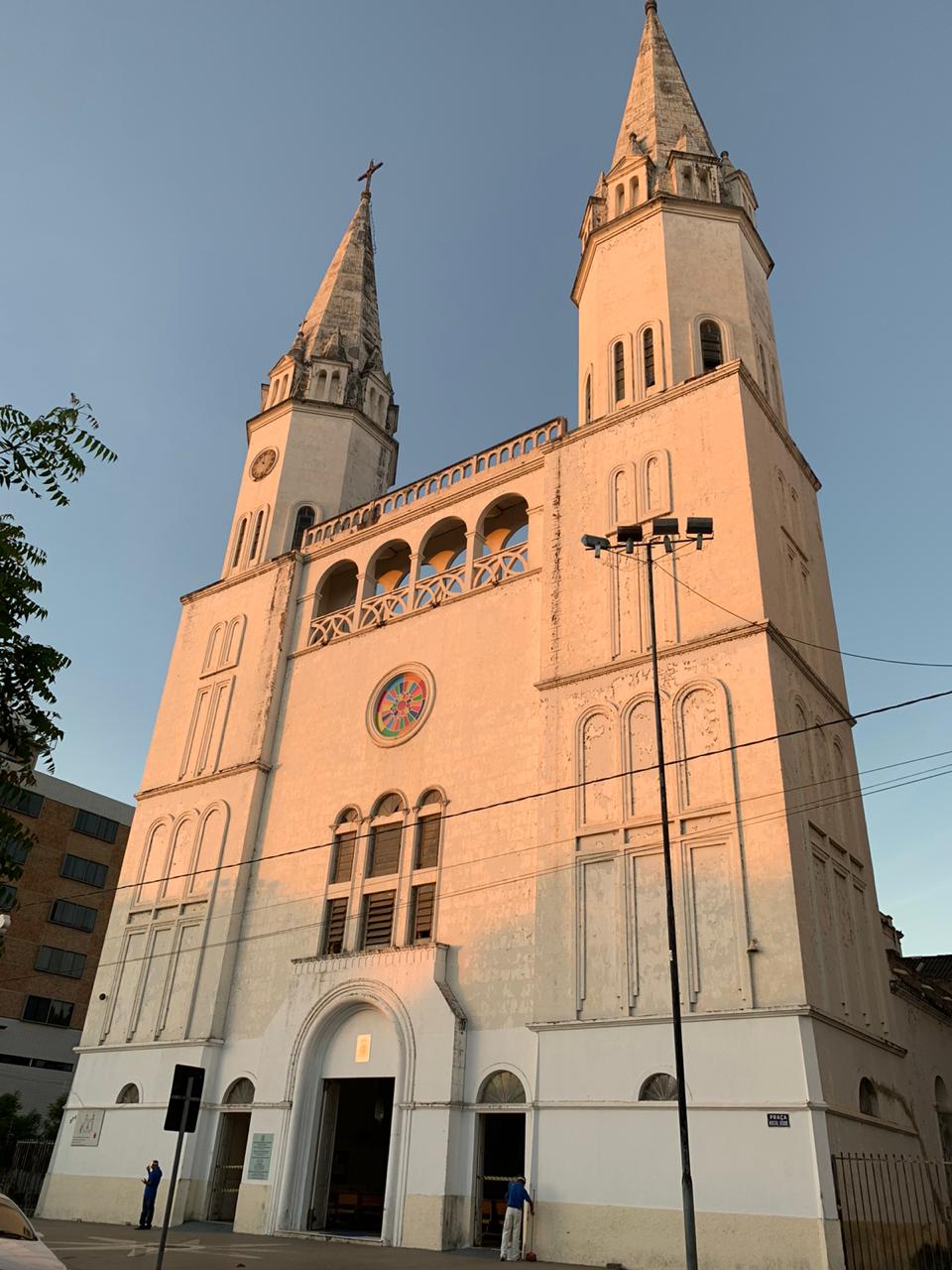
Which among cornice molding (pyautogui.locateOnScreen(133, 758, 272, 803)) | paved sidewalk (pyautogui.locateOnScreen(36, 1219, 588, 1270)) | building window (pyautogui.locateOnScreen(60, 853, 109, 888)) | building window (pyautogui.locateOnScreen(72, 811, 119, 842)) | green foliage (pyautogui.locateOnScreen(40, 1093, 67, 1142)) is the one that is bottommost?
paved sidewalk (pyautogui.locateOnScreen(36, 1219, 588, 1270))

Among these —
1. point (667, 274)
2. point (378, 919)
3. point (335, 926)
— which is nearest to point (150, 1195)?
point (335, 926)

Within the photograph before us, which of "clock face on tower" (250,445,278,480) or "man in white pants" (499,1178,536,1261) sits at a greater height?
"clock face on tower" (250,445,278,480)

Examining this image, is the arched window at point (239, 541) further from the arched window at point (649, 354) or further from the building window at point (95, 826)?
the building window at point (95, 826)

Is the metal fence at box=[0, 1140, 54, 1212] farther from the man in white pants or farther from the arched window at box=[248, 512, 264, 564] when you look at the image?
the arched window at box=[248, 512, 264, 564]

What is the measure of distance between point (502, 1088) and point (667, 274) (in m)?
21.2

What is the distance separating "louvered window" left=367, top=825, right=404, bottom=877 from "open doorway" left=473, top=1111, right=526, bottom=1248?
621 centimetres

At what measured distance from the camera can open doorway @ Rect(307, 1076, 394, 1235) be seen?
814 inches

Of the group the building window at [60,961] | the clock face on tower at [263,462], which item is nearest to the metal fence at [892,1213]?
the clock face on tower at [263,462]

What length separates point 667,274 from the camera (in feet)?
88.1

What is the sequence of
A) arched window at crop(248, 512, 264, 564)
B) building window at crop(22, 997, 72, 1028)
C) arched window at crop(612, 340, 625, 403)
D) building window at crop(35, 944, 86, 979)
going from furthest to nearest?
1. building window at crop(35, 944, 86, 979)
2. building window at crop(22, 997, 72, 1028)
3. arched window at crop(248, 512, 264, 564)
4. arched window at crop(612, 340, 625, 403)

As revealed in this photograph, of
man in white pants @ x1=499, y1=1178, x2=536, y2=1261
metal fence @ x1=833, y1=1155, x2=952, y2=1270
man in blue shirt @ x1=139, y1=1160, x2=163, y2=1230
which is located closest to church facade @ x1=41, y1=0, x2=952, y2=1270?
Answer: man in white pants @ x1=499, y1=1178, x2=536, y2=1261

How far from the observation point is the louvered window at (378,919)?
2234 centimetres

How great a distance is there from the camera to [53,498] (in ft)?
32.2

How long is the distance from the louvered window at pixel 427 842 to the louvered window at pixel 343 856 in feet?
6.66
